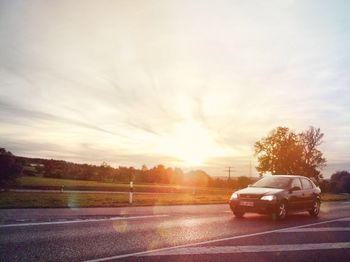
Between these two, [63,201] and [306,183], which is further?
[63,201]

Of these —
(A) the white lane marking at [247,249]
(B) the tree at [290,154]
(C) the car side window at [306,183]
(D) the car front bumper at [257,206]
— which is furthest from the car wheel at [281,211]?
(B) the tree at [290,154]

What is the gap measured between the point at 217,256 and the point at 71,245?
111 inches

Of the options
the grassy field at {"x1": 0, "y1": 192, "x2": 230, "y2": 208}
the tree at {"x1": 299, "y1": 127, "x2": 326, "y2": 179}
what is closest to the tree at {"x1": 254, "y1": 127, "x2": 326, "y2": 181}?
the tree at {"x1": 299, "y1": 127, "x2": 326, "y2": 179}

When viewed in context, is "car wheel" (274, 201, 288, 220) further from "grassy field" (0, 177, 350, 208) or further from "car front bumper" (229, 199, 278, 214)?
"grassy field" (0, 177, 350, 208)

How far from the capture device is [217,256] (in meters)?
7.68

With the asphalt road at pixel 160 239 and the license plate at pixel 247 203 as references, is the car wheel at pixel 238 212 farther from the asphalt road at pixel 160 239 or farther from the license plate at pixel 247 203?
the asphalt road at pixel 160 239

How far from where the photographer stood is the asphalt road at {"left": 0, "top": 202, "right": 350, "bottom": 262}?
7562 mm

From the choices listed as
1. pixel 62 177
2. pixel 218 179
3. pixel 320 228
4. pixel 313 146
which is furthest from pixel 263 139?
pixel 320 228

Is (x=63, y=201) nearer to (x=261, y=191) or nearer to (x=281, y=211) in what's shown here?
(x=261, y=191)

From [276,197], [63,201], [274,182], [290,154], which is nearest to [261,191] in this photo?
[276,197]

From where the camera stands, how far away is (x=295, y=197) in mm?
15961

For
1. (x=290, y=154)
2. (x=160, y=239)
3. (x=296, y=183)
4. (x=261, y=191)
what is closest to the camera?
(x=160, y=239)

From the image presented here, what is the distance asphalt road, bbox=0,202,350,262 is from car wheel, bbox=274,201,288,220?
3.32ft

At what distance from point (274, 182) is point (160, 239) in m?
8.12
